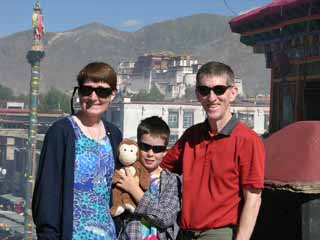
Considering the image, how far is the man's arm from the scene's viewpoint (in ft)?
9.44

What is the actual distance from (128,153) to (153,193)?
0.23m

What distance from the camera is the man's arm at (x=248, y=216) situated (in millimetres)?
2877

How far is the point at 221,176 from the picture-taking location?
2.96m

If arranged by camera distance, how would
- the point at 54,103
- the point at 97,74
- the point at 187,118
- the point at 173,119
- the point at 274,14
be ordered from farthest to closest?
the point at 54,103, the point at 173,119, the point at 187,118, the point at 274,14, the point at 97,74

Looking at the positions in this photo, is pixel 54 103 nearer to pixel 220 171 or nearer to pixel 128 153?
pixel 128 153

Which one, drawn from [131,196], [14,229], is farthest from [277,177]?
[14,229]

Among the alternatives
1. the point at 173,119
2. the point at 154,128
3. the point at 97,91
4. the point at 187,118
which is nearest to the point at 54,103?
the point at 173,119

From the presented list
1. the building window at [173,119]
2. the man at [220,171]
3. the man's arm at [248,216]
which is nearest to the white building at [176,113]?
the building window at [173,119]

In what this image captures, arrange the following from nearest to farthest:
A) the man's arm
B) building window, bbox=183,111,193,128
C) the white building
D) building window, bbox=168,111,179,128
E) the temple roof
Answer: the man's arm, the temple roof, building window, bbox=168,111,179,128, the white building, building window, bbox=183,111,193,128

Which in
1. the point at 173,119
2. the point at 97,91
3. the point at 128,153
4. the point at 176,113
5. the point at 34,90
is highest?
the point at 34,90

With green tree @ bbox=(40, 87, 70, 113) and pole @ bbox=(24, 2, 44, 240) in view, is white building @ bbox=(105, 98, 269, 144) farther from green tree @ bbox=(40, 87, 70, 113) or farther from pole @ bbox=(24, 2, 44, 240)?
pole @ bbox=(24, 2, 44, 240)

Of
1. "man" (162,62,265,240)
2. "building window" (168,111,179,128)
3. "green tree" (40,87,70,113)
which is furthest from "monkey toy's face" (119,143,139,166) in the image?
"green tree" (40,87,70,113)

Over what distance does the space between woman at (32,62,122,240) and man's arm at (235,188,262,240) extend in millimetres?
619

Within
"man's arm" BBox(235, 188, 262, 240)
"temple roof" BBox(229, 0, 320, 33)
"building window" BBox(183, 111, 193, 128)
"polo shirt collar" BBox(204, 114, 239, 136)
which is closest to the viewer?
"man's arm" BBox(235, 188, 262, 240)
